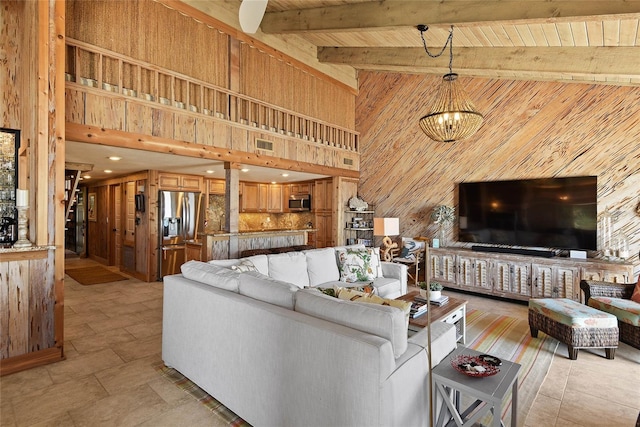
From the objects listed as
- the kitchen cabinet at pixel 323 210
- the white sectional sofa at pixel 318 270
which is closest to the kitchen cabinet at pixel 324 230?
the kitchen cabinet at pixel 323 210

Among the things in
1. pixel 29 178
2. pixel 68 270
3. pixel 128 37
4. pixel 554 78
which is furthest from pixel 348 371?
pixel 68 270

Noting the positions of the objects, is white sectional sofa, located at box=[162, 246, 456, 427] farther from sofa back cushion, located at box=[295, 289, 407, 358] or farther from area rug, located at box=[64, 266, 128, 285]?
area rug, located at box=[64, 266, 128, 285]

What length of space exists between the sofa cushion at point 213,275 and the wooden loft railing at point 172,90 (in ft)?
8.64

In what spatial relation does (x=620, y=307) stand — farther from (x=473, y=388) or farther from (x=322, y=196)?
(x=322, y=196)

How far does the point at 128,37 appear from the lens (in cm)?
415

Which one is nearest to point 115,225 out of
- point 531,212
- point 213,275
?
point 213,275

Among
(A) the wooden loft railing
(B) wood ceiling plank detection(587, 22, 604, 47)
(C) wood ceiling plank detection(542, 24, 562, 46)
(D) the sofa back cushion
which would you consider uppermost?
(C) wood ceiling plank detection(542, 24, 562, 46)

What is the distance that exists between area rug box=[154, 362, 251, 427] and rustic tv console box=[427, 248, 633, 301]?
4.61 m

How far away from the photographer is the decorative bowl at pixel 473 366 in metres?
1.73

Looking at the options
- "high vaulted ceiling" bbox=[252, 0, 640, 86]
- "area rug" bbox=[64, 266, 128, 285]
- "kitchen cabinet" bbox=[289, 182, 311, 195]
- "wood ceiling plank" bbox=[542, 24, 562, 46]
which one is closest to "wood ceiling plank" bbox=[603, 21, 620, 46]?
"high vaulted ceiling" bbox=[252, 0, 640, 86]

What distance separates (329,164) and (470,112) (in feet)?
12.2

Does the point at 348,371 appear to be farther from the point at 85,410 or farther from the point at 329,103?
the point at 329,103

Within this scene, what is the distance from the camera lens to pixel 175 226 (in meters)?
6.53

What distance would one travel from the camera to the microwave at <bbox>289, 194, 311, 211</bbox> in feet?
26.5
